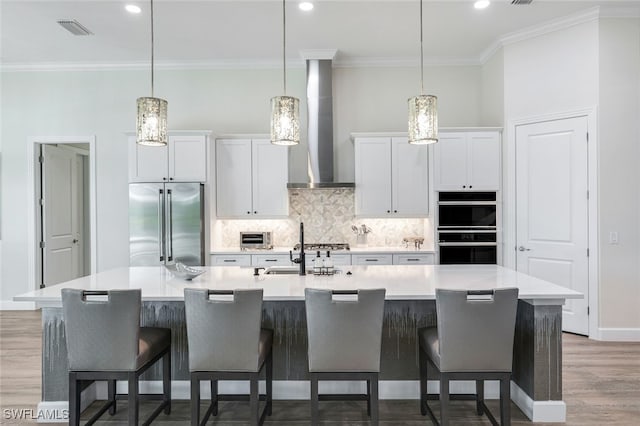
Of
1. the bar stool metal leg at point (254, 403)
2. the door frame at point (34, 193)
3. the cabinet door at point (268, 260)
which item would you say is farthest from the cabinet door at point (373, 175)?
the door frame at point (34, 193)

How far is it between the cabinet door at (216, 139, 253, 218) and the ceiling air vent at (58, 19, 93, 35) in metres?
1.91

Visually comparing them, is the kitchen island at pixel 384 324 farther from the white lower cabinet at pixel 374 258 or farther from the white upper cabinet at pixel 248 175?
the white upper cabinet at pixel 248 175

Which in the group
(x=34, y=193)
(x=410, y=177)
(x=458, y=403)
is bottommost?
(x=458, y=403)

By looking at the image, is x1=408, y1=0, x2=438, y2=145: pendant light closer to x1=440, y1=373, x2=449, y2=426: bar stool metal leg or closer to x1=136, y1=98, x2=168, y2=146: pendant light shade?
x1=440, y1=373, x2=449, y2=426: bar stool metal leg

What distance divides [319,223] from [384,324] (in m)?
2.84

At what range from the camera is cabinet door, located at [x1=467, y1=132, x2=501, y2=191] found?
502 cm

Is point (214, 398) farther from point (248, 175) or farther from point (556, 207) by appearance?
point (556, 207)

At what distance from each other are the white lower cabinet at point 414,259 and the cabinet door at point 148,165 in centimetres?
308

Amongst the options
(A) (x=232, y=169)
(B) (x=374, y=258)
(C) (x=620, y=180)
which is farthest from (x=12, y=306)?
(C) (x=620, y=180)

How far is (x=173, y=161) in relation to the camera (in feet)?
16.5

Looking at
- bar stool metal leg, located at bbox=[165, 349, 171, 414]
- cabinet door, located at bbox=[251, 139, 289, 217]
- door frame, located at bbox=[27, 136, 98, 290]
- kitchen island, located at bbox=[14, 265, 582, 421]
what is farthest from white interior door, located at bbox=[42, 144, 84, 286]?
bar stool metal leg, located at bbox=[165, 349, 171, 414]

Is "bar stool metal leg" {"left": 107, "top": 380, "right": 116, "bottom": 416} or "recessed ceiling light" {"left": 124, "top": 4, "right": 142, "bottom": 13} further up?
"recessed ceiling light" {"left": 124, "top": 4, "right": 142, "bottom": 13}

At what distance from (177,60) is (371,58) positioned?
2.69m

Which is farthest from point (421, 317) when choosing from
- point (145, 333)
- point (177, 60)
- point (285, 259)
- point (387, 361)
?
point (177, 60)
